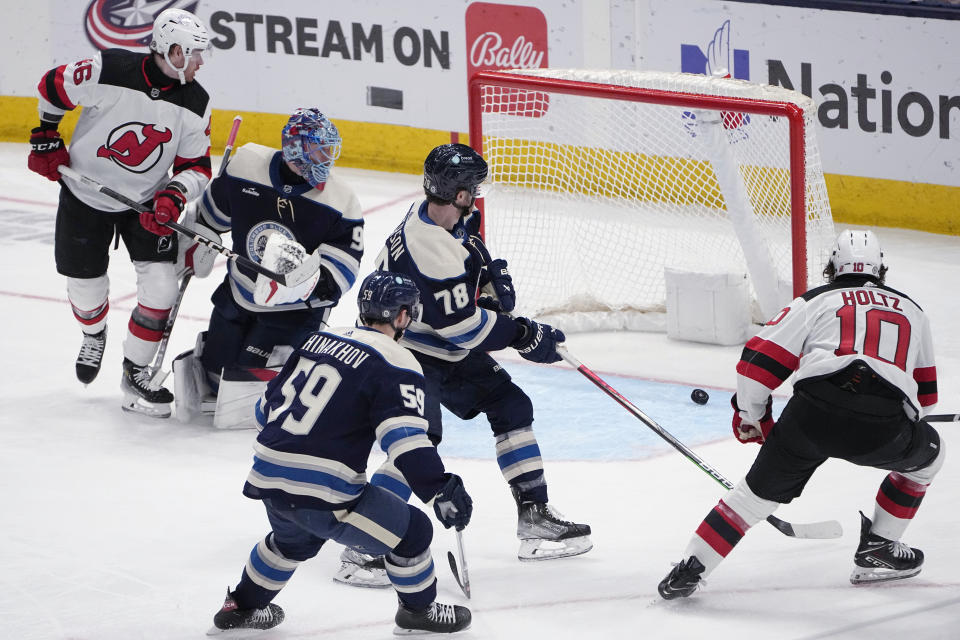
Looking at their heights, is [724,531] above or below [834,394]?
below

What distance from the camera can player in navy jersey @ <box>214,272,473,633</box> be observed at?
3275mm

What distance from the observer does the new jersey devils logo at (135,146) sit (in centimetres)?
513

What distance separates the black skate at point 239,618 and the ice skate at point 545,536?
0.83 metres

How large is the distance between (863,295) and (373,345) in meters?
1.22

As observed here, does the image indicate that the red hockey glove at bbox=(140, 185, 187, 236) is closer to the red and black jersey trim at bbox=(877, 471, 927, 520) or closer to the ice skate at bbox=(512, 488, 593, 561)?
the ice skate at bbox=(512, 488, 593, 561)

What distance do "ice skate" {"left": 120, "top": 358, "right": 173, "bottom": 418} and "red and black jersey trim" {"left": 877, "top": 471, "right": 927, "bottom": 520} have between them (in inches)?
106

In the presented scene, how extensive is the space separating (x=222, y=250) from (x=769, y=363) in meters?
2.18

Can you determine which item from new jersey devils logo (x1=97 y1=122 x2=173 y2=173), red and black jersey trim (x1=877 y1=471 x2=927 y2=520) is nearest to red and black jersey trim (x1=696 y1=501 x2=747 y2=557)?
A: red and black jersey trim (x1=877 y1=471 x2=927 y2=520)

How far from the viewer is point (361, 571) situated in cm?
396

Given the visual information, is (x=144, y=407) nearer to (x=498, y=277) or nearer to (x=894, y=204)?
(x=498, y=277)

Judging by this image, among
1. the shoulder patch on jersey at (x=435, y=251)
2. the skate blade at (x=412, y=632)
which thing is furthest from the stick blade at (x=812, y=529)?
the shoulder patch on jersey at (x=435, y=251)

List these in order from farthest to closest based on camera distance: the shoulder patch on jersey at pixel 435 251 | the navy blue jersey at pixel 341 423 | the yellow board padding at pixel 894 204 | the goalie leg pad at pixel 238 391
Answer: the yellow board padding at pixel 894 204 → the goalie leg pad at pixel 238 391 → the shoulder patch on jersey at pixel 435 251 → the navy blue jersey at pixel 341 423

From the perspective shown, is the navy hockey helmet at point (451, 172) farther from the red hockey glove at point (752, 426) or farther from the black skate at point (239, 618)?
the black skate at point (239, 618)

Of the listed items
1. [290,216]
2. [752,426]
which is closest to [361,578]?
[752,426]
